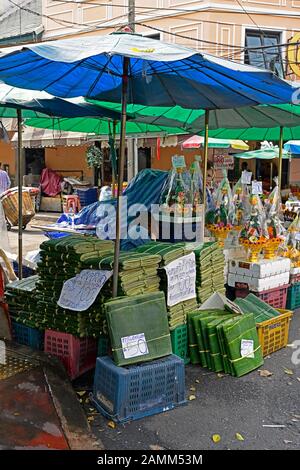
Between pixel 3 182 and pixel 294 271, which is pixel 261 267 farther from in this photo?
pixel 3 182

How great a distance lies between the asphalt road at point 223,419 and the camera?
10.8ft

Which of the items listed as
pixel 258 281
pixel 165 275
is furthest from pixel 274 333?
pixel 165 275

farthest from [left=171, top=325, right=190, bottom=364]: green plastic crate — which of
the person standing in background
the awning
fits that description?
the person standing in background

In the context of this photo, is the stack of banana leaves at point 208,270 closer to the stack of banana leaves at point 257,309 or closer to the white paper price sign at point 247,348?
the stack of banana leaves at point 257,309

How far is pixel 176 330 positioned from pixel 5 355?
154cm

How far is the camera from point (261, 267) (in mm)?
5410

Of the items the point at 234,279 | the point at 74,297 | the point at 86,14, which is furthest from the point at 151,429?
the point at 86,14

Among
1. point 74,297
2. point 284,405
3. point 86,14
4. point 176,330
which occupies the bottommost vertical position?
point 284,405

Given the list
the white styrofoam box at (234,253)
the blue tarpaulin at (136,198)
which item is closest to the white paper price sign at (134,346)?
the white styrofoam box at (234,253)

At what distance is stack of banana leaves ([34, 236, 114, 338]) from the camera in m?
4.11

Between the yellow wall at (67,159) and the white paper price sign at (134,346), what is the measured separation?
48.9 ft

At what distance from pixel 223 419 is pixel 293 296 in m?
2.97
